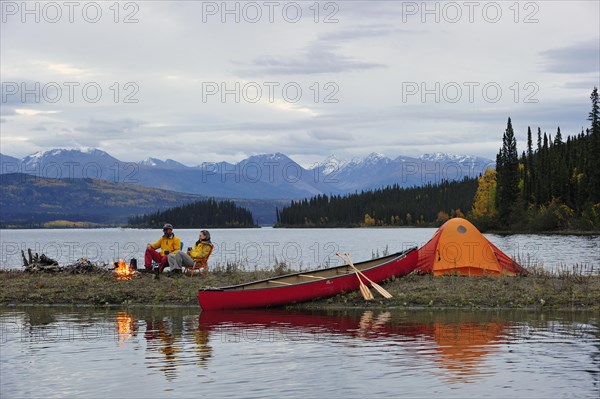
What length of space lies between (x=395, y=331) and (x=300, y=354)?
4079mm

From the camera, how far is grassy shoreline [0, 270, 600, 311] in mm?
26953

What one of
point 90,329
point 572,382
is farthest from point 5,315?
point 572,382

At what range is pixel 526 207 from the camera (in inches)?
6181

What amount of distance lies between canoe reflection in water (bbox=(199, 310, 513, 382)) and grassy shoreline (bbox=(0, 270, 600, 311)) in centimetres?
145

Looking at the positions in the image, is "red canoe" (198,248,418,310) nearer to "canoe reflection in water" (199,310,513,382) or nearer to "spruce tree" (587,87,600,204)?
"canoe reflection in water" (199,310,513,382)

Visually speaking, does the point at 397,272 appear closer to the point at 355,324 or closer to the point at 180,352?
the point at 355,324

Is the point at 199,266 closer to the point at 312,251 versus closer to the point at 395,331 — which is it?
the point at 395,331

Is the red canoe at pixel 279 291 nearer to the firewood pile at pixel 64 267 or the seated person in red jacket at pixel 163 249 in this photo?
the seated person in red jacket at pixel 163 249

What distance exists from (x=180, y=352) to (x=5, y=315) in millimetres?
9699

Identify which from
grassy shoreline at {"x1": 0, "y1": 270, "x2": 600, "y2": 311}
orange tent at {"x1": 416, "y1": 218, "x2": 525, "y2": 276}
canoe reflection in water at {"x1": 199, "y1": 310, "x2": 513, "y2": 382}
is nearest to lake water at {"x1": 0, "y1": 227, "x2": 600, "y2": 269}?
orange tent at {"x1": 416, "y1": 218, "x2": 525, "y2": 276}

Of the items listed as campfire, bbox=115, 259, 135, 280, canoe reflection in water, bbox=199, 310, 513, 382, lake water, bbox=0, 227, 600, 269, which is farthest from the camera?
lake water, bbox=0, 227, 600, 269

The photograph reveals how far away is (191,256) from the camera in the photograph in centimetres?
3219

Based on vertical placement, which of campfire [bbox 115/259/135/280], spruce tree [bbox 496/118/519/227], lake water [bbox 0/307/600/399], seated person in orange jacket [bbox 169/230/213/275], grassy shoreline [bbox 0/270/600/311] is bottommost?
lake water [bbox 0/307/600/399]

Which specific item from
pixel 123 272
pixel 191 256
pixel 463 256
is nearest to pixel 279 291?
pixel 191 256
